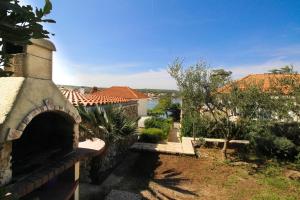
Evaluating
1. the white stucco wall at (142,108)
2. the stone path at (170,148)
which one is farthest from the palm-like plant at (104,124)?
the white stucco wall at (142,108)

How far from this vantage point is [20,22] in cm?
246

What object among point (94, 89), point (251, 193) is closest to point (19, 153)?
point (251, 193)

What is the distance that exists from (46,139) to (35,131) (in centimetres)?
45

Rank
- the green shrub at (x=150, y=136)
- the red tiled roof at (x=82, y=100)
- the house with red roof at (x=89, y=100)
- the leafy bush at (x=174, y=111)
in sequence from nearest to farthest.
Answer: the red tiled roof at (x=82, y=100) < the house with red roof at (x=89, y=100) < the green shrub at (x=150, y=136) < the leafy bush at (x=174, y=111)

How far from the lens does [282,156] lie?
15.9m

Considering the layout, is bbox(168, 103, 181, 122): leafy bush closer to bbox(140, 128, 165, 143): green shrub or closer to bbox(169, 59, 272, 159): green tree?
bbox(140, 128, 165, 143): green shrub

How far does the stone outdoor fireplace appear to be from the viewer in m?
5.18

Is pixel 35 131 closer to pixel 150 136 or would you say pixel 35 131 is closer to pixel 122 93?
pixel 150 136

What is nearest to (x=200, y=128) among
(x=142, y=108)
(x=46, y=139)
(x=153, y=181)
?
(x=153, y=181)

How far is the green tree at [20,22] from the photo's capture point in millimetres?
2232

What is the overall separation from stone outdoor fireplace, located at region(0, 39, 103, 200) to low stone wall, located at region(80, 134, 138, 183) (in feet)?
9.93

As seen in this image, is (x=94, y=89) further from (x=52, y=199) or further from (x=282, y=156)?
(x=52, y=199)

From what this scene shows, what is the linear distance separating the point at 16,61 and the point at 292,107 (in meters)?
14.3

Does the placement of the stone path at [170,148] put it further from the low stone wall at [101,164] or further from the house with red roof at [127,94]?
the house with red roof at [127,94]
